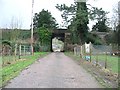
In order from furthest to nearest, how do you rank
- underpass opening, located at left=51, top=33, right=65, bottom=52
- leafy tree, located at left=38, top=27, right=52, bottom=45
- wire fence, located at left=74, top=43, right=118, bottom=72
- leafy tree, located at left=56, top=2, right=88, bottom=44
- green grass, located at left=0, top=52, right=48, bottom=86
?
underpass opening, located at left=51, top=33, right=65, bottom=52 < leafy tree, located at left=38, top=27, right=52, bottom=45 < leafy tree, located at left=56, top=2, right=88, bottom=44 < wire fence, located at left=74, top=43, right=118, bottom=72 < green grass, located at left=0, top=52, right=48, bottom=86

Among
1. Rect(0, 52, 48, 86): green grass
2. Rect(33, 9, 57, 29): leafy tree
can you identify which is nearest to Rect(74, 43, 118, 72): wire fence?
Rect(0, 52, 48, 86): green grass

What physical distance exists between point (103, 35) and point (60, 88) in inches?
2677

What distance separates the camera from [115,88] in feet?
34.8

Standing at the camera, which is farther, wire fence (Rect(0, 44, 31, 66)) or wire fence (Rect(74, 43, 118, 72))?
wire fence (Rect(0, 44, 31, 66))

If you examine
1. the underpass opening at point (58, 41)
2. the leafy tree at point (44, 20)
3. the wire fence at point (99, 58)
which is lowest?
the wire fence at point (99, 58)

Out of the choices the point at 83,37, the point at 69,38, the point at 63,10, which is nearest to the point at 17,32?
the point at 63,10

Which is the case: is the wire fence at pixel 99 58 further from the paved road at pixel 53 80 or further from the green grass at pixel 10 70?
the green grass at pixel 10 70

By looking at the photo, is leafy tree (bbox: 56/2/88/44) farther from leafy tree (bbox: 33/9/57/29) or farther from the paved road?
the paved road

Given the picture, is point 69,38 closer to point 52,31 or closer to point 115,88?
point 52,31

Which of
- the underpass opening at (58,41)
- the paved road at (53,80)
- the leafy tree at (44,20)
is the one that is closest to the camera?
the paved road at (53,80)

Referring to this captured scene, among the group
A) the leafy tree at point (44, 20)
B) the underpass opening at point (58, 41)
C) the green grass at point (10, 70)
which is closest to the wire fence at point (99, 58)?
the green grass at point (10, 70)

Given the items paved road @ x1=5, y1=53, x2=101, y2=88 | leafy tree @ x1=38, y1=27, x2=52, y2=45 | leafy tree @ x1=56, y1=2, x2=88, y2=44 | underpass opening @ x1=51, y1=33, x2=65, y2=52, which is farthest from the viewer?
underpass opening @ x1=51, y1=33, x2=65, y2=52

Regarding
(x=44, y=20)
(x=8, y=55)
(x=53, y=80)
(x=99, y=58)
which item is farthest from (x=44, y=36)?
(x=53, y=80)

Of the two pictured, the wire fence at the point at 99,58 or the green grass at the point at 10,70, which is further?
the wire fence at the point at 99,58
